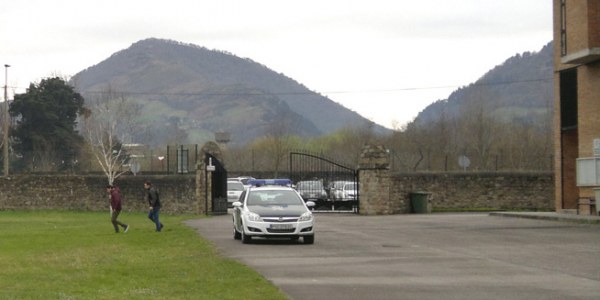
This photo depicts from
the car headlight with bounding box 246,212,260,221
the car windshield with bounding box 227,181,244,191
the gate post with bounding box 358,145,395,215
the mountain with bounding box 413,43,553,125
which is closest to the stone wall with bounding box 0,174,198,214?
the car windshield with bounding box 227,181,244,191

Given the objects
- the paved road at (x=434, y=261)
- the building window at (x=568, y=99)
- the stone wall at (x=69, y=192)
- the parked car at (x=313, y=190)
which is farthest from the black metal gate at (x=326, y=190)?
the paved road at (x=434, y=261)

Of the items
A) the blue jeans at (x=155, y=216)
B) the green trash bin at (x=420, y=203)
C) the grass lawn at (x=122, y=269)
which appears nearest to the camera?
the grass lawn at (x=122, y=269)

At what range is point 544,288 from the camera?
591 inches

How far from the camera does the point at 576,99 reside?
123ft

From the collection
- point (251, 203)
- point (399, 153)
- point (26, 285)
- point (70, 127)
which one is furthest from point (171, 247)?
point (70, 127)

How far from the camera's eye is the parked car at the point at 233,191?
4997cm

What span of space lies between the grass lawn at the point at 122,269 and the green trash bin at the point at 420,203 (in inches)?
778

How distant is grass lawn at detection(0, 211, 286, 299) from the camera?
1452 centimetres

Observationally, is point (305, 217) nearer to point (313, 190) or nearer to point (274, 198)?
point (274, 198)

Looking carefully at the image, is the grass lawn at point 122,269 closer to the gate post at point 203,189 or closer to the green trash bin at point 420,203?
the gate post at point 203,189

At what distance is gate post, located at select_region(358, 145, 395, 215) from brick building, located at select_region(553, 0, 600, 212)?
8.23m

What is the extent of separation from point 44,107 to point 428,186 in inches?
1535

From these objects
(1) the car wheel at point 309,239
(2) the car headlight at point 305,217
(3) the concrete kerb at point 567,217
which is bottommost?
(1) the car wheel at point 309,239

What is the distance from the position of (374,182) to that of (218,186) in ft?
23.8
